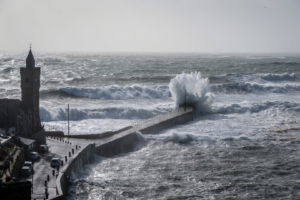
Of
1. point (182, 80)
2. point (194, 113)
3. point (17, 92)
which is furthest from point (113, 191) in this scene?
point (17, 92)

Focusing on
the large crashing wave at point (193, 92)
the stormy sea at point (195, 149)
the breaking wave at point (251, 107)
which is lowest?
the stormy sea at point (195, 149)

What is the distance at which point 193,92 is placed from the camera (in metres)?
54.1

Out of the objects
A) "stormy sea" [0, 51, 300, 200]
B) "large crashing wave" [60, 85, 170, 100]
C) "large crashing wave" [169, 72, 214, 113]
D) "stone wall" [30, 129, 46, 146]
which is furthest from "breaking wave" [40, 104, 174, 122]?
"large crashing wave" [60, 85, 170, 100]

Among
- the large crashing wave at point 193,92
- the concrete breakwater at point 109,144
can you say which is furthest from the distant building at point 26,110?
the large crashing wave at point 193,92

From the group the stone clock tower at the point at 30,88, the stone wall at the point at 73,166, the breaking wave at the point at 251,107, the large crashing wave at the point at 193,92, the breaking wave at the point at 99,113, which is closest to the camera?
the stone wall at the point at 73,166

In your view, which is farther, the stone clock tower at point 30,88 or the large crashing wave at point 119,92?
the large crashing wave at point 119,92

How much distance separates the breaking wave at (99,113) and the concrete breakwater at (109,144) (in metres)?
4.90

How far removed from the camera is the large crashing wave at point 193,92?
51875 mm

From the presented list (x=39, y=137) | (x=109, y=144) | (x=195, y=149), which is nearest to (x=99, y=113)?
(x=109, y=144)

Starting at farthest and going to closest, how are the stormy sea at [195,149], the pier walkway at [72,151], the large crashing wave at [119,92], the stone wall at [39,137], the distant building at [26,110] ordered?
the large crashing wave at [119,92] → the distant building at [26,110] → the stone wall at [39,137] → the stormy sea at [195,149] → the pier walkway at [72,151]

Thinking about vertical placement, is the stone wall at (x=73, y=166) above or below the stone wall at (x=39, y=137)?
below

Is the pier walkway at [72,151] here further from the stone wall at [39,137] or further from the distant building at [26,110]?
the distant building at [26,110]

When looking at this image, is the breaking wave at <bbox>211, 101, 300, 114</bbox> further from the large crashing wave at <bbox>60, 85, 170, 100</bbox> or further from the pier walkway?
the large crashing wave at <bbox>60, 85, 170, 100</bbox>

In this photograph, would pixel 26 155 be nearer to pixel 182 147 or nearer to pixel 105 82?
pixel 182 147
